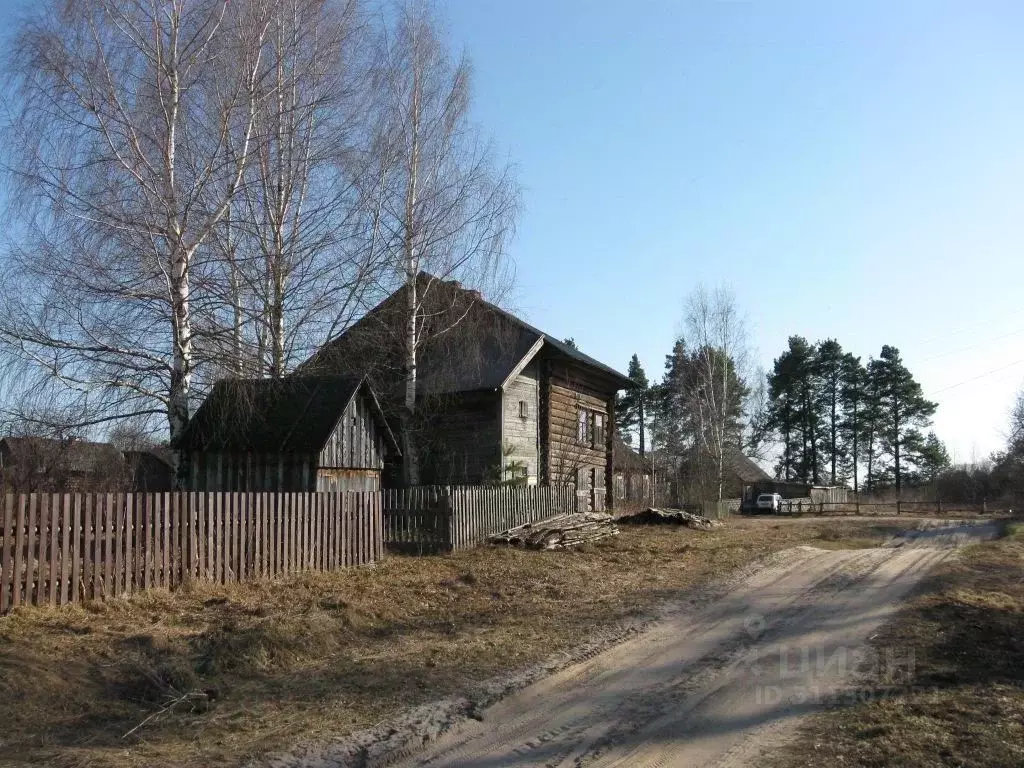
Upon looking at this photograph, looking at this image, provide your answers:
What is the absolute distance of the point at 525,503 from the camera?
23.1m

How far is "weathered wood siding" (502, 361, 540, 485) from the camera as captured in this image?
27141mm

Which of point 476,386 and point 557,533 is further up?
point 476,386

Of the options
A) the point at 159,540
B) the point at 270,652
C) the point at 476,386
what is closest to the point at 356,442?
the point at 159,540

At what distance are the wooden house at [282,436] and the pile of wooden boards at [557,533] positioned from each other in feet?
13.4

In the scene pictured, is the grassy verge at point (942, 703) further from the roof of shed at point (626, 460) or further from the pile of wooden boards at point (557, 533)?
the roof of shed at point (626, 460)

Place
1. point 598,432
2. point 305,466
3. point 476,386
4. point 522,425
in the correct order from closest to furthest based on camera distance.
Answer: point 305,466
point 476,386
point 522,425
point 598,432

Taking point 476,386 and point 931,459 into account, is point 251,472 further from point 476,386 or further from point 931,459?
point 931,459

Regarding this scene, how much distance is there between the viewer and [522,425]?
28.6 meters

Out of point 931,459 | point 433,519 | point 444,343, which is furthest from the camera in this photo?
point 931,459

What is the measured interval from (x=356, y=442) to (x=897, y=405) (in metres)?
66.5

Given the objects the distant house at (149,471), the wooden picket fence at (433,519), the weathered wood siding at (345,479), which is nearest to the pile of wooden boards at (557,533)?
the wooden picket fence at (433,519)

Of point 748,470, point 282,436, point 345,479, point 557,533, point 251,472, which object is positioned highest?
point 282,436

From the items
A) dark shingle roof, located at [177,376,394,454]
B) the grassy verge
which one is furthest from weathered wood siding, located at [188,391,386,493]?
the grassy verge

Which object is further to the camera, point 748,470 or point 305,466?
point 748,470
